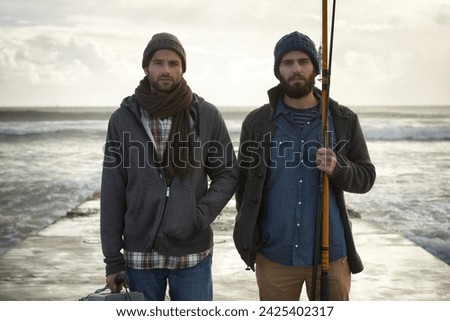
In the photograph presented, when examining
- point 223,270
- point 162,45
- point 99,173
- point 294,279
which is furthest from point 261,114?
point 99,173

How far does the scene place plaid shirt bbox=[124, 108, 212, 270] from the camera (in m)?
2.53

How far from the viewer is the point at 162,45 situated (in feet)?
8.13

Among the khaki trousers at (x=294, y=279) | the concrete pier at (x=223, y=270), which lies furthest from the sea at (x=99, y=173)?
the khaki trousers at (x=294, y=279)

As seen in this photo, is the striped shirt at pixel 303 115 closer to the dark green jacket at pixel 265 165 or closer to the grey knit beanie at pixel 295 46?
the dark green jacket at pixel 265 165

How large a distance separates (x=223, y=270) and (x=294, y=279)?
214cm

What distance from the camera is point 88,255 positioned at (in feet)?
17.2

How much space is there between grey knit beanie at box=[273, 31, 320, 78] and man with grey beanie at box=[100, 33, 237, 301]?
398 millimetres

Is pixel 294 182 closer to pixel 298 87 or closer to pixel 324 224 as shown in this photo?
pixel 324 224

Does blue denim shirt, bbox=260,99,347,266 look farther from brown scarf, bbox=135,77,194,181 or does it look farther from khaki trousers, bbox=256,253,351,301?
brown scarf, bbox=135,77,194,181

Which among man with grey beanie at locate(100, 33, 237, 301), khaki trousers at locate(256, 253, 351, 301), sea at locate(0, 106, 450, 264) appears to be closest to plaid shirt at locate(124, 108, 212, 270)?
man with grey beanie at locate(100, 33, 237, 301)

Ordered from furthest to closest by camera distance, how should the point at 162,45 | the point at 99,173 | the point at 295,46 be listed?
the point at 99,173 < the point at 295,46 < the point at 162,45

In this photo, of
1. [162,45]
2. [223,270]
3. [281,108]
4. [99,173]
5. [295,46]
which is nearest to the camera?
[162,45]

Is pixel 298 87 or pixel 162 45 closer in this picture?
pixel 162 45

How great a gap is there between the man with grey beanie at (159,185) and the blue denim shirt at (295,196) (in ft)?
0.85
